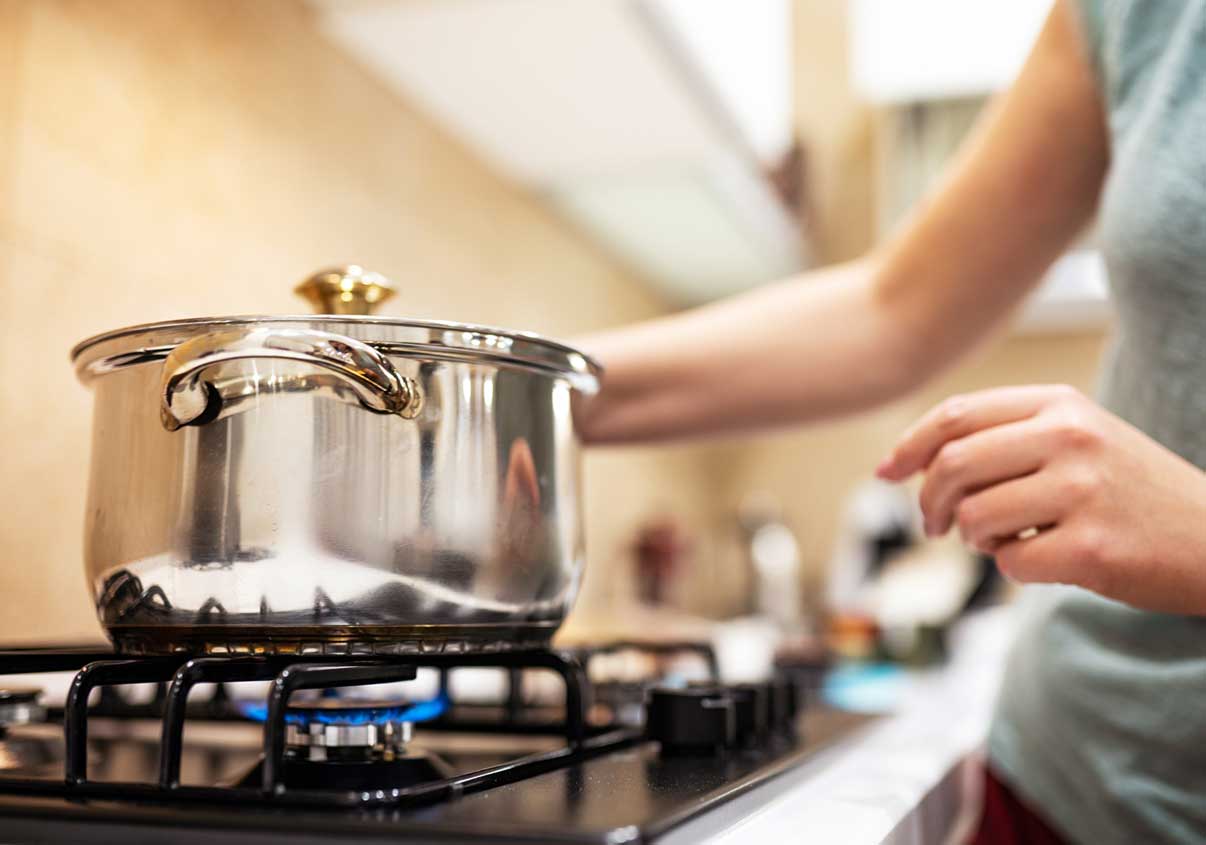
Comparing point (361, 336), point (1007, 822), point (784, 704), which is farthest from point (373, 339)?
point (1007, 822)

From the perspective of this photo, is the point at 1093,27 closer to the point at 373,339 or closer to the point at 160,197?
the point at 373,339

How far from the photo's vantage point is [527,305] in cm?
170

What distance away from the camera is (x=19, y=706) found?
528 millimetres

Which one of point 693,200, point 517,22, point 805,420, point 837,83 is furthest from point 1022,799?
point 837,83

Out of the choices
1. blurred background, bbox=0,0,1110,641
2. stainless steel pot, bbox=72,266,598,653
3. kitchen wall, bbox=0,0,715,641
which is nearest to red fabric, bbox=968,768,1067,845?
blurred background, bbox=0,0,1110,641

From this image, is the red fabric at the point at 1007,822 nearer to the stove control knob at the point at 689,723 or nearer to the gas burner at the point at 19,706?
the stove control knob at the point at 689,723

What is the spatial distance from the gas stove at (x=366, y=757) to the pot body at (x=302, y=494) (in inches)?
0.8

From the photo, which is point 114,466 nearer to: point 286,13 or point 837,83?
point 286,13

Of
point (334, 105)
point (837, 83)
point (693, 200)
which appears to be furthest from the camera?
point (837, 83)

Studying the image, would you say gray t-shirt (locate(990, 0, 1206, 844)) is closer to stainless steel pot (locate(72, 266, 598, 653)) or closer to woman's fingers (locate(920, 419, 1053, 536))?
woman's fingers (locate(920, 419, 1053, 536))

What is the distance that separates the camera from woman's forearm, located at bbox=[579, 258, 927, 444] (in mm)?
749

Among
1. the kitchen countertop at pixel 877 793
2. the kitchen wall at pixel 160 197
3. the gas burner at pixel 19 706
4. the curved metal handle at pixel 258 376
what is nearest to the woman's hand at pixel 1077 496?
the kitchen countertop at pixel 877 793

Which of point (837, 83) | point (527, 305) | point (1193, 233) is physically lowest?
point (1193, 233)

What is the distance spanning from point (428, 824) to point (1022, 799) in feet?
1.66
